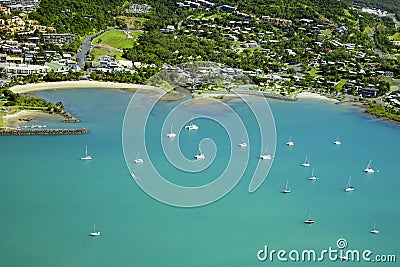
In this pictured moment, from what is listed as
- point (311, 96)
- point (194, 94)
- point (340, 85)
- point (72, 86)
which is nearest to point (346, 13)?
point (340, 85)

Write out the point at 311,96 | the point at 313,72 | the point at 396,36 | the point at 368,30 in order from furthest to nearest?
the point at 396,36, the point at 368,30, the point at 313,72, the point at 311,96

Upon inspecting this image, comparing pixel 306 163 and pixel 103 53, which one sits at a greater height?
pixel 103 53

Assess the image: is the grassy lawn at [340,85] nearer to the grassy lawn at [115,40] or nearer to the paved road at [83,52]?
the grassy lawn at [115,40]

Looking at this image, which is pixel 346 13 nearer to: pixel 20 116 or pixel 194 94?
pixel 194 94

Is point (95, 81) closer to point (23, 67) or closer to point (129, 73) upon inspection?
point (129, 73)

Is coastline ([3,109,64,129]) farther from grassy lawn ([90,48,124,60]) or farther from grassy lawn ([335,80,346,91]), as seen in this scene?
grassy lawn ([335,80,346,91])

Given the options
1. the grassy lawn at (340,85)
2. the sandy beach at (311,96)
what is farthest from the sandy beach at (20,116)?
the grassy lawn at (340,85)

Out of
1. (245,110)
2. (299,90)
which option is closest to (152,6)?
(299,90)
